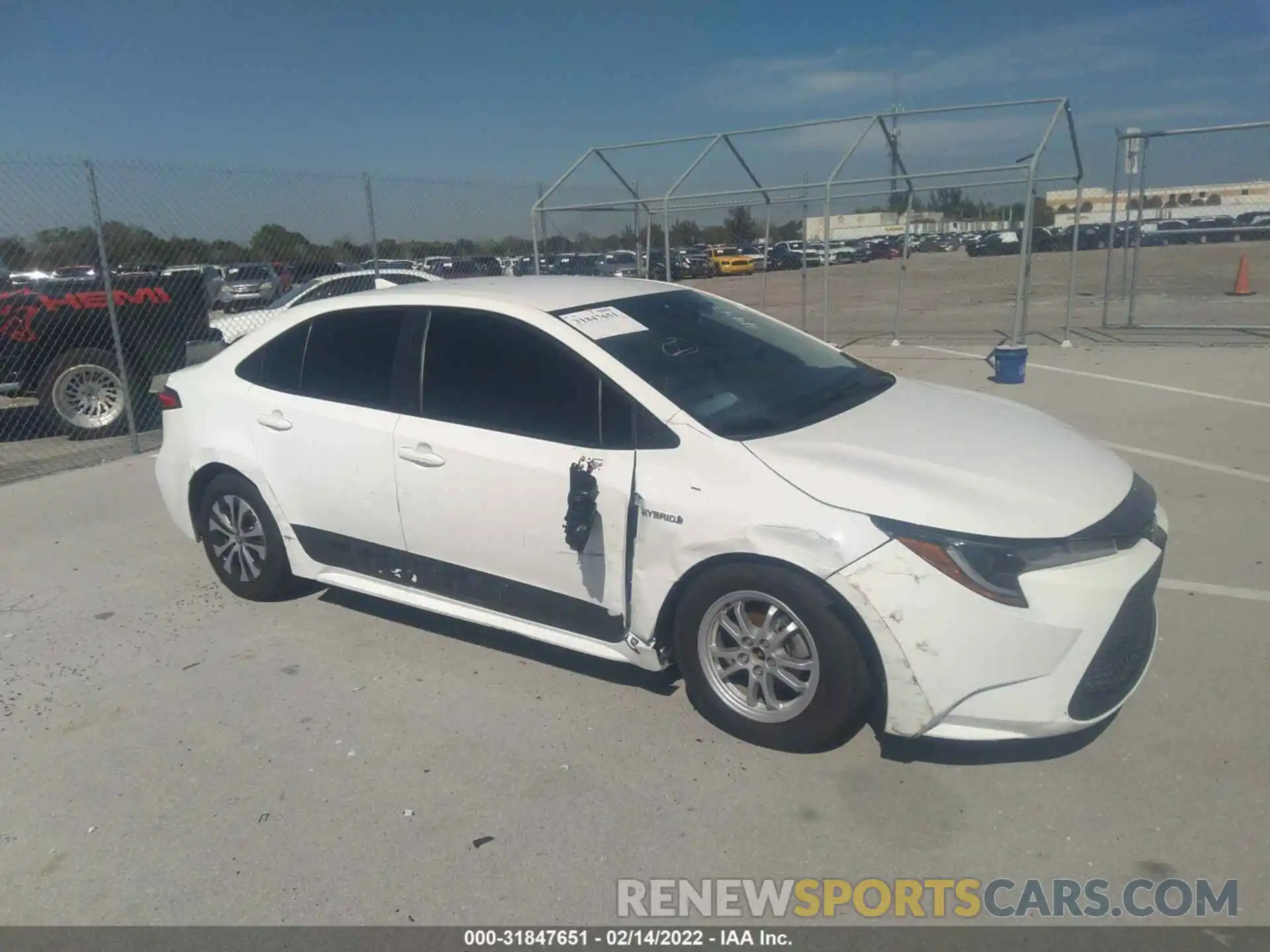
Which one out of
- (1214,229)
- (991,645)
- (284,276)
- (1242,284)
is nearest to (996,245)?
(1242,284)

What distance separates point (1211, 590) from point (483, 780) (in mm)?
3564

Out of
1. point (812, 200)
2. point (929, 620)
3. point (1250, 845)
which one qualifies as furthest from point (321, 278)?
point (1250, 845)

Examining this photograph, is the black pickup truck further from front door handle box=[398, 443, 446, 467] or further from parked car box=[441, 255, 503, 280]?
front door handle box=[398, 443, 446, 467]

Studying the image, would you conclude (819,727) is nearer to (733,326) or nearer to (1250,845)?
(1250,845)

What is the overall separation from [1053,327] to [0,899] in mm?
15325

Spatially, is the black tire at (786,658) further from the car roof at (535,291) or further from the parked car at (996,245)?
the parked car at (996,245)

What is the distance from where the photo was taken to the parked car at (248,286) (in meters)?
12.6

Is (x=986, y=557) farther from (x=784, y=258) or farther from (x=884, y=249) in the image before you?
(x=884, y=249)

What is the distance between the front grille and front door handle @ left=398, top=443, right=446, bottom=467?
2.52 metres

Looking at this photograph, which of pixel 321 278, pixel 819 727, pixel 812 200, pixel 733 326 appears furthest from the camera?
pixel 812 200

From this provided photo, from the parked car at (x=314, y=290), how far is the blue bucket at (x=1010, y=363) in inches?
273

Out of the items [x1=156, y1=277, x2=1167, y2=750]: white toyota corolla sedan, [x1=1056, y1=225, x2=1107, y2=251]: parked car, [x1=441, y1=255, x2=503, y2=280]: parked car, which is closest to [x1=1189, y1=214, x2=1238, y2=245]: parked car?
Answer: [x1=1056, y1=225, x2=1107, y2=251]: parked car

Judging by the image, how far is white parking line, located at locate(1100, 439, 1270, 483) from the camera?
251 inches
